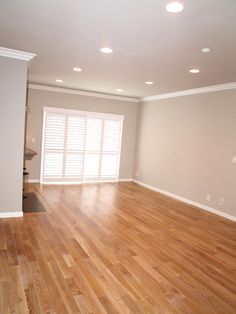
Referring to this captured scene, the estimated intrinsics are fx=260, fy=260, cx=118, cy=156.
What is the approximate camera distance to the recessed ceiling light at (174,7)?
2166mm

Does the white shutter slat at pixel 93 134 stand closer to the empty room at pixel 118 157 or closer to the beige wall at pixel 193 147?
the empty room at pixel 118 157

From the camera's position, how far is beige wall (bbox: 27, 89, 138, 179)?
273 inches

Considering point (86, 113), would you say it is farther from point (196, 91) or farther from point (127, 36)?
point (127, 36)

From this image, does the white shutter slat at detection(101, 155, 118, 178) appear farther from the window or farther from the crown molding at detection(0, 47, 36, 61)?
the crown molding at detection(0, 47, 36, 61)

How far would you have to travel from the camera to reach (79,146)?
755 centimetres

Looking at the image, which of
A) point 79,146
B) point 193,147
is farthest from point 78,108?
point 193,147

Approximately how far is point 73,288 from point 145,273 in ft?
2.69

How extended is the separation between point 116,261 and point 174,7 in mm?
2700

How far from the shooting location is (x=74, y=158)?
24.7 ft

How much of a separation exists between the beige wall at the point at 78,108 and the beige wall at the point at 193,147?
0.52 meters

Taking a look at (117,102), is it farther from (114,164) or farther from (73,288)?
(73,288)

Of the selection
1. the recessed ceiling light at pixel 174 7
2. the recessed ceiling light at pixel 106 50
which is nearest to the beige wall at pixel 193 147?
the recessed ceiling light at pixel 106 50

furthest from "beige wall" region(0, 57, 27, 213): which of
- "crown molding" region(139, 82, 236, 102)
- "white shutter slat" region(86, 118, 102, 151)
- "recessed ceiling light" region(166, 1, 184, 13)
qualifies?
"crown molding" region(139, 82, 236, 102)

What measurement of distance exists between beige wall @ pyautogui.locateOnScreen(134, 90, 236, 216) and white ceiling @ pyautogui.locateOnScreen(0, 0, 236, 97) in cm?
93
